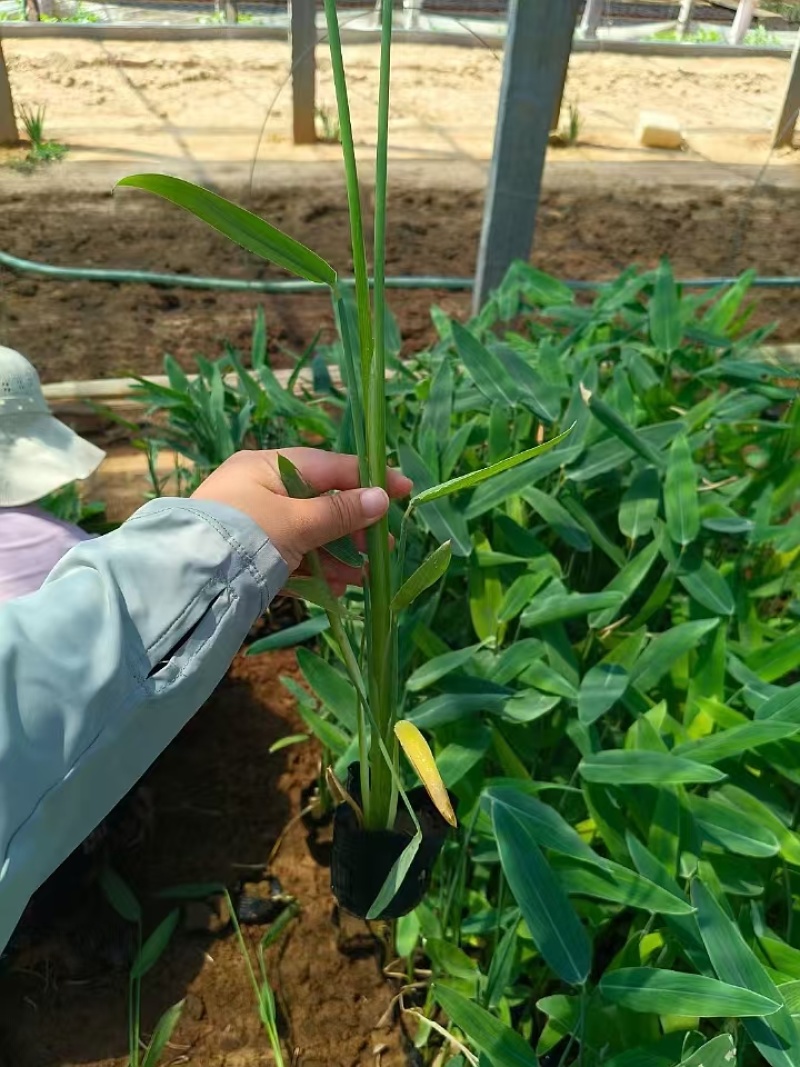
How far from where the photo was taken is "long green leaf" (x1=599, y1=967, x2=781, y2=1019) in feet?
1.88

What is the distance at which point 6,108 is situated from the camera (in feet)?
6.21

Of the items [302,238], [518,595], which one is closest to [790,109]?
[302,238]

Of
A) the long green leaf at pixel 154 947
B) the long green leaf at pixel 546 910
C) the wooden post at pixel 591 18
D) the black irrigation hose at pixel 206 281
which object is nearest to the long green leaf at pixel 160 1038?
the long green leaf at pixel 154 947

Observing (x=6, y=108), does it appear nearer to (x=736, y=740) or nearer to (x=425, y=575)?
(x=425, y=575)

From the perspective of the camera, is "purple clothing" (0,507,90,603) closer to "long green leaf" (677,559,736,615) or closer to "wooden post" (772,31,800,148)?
"long green leaf" (677,559,736,615)

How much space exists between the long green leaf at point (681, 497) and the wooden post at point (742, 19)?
150 cm

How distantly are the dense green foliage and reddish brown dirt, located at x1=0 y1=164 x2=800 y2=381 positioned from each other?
0.92m

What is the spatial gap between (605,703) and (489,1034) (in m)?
0.29

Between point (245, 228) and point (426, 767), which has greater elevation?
point (245, 228)

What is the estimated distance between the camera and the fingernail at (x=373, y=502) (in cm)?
59

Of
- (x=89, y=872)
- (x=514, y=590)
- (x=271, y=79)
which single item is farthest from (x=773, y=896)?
(x=271, y=79)

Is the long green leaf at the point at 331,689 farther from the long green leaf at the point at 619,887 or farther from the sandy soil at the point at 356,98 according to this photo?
the sandy soil at the point at 356,98

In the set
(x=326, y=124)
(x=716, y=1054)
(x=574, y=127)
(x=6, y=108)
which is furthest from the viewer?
(x=574, y=127)

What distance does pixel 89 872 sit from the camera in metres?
0.96
